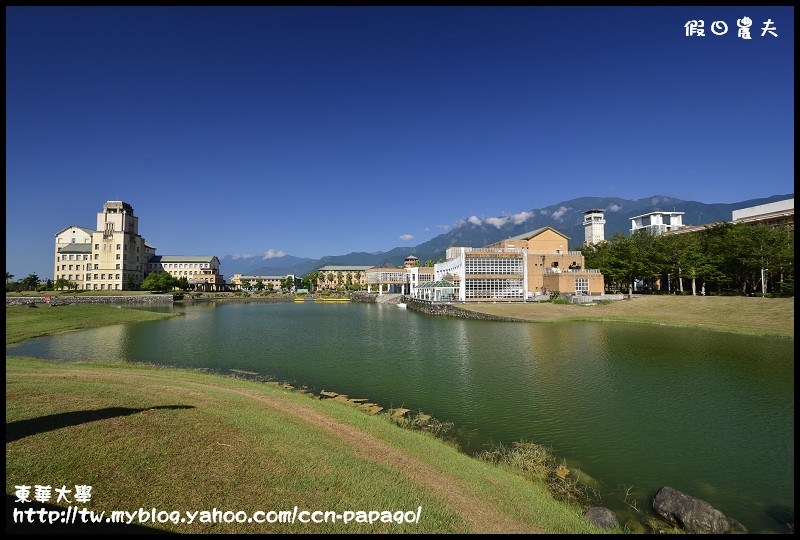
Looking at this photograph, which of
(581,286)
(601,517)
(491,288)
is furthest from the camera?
(491,288)

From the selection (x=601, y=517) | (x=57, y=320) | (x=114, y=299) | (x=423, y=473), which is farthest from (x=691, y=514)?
(x=114, y=299)

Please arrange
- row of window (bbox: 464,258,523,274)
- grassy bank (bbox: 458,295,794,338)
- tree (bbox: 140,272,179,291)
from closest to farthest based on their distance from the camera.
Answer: grassy bank (bbox: 458,295,794,338) → row of window (bbox: 464,258,523,274) → tree (bbox: 140,272,179,291)

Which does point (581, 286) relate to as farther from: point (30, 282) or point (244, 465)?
point (30, 282)

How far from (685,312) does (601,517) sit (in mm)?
47149

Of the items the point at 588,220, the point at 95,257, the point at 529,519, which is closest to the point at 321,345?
the point at 529,519

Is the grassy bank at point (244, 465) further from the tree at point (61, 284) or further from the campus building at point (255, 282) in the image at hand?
the campus building at point (255, 282)

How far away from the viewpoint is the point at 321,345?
1246 inches

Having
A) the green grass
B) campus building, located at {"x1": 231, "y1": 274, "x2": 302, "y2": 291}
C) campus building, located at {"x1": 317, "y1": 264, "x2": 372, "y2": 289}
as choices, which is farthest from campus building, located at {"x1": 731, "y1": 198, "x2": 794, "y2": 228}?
campus building, located at {"x1": 231, "y1": 274, "x2": 302, "y2": 291}

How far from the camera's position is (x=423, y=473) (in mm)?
9148

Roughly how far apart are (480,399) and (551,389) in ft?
12.5

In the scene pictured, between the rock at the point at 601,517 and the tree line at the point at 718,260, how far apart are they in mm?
55444

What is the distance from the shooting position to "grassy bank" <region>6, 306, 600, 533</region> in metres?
6.76

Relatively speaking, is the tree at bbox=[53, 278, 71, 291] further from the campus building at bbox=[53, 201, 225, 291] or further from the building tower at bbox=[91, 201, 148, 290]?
the building tower at bbox=[91, 201, 148, 290]

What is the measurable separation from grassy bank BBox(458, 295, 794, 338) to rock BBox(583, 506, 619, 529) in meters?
34.9
